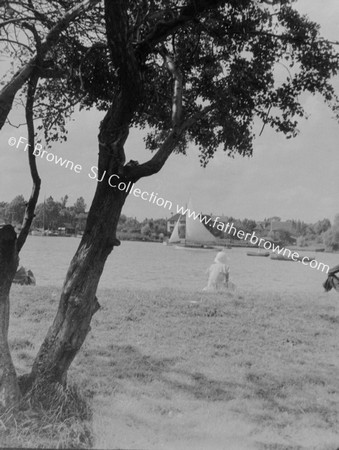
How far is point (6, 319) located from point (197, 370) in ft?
9.51

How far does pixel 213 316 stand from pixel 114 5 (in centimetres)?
590

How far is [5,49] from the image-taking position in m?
6.50

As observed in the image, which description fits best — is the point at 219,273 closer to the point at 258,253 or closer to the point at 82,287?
the point at 82,287

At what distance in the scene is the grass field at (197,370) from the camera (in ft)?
16.3

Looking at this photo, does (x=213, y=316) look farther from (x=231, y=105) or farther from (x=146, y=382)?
(x=231, y=105)

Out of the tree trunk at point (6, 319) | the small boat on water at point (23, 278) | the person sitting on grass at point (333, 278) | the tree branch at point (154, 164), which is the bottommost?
the small boat on water at point (23, 278)

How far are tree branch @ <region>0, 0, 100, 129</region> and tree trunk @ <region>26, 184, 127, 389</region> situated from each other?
1071 millimetres

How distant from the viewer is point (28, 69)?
17.3 ft

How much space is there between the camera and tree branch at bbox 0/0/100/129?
16.4 feet

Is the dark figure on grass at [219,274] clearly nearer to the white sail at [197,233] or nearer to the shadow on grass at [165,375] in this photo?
the shadow on grass at [165,375]

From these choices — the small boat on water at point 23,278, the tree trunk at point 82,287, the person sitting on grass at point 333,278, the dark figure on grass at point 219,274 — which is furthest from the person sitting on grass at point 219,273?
the tree trunk at point 82,287

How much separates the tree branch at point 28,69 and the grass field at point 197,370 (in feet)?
8.91

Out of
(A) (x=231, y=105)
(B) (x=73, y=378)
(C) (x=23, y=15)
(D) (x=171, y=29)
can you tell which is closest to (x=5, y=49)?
(C) (x=23, y=15)

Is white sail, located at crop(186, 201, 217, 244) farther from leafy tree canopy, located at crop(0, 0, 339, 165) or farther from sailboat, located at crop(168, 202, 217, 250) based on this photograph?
leafy tree canopy, located at crop(0, 0, 339, 165)
